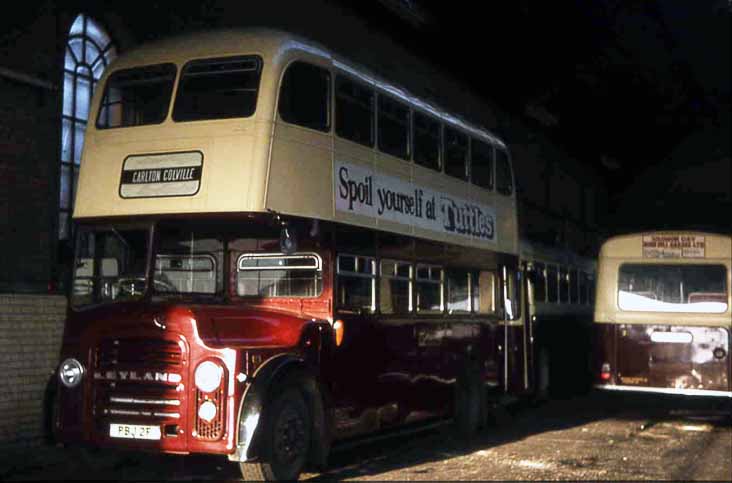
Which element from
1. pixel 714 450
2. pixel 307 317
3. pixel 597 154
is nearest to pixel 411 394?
pixel 307 317

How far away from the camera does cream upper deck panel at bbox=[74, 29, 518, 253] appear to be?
8.78m

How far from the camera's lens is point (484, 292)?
45.3 feet

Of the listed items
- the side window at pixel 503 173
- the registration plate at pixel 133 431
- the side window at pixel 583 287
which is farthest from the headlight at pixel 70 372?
the side window at pixel 583 287

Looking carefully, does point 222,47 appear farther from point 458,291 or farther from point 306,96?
point 458,291

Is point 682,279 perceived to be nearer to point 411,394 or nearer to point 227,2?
point 411,394

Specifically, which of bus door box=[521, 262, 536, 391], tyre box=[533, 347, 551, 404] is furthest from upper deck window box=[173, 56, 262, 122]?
tyre box=[533, 347, 551, 404]

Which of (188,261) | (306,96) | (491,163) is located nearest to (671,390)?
(491,163)

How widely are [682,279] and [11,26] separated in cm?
948

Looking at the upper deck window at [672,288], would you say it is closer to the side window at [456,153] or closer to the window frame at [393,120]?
the side window at [456,153]

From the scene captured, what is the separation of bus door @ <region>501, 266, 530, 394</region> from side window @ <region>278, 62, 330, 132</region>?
5.38 m

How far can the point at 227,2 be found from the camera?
1455 centimetres

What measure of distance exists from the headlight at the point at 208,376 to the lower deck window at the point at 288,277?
1332mm

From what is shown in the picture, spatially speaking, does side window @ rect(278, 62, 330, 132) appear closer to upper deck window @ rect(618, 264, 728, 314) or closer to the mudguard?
the mudguard

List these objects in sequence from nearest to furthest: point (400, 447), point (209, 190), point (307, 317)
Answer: point (209, 190) → point (307, 317) → point (400, 447)
